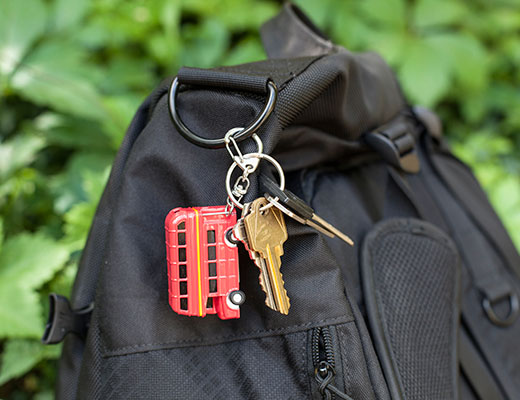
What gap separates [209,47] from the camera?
1.37 meters

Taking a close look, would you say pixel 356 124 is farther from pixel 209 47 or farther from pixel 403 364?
pixel 209 47

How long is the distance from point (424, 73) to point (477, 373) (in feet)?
3.98

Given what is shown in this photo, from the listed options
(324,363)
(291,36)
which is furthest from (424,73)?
(324,363)

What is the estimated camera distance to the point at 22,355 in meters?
0.72

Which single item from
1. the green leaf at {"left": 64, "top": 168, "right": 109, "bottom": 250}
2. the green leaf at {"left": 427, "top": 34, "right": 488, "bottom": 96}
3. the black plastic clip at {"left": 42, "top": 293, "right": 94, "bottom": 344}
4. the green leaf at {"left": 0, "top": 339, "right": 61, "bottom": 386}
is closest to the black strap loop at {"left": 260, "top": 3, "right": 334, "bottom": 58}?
the green leaf at {"left": 64, "top": 168, "right": 109, "bottom": 250}

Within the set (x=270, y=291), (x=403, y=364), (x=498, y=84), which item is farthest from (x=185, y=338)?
(x=498, y=84)

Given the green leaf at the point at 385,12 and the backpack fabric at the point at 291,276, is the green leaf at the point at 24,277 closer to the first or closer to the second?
the backpack fabric at the point at 291,276

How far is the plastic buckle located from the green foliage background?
1.60 feet

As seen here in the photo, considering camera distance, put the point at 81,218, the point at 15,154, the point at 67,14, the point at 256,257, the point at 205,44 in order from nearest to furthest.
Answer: the point at 256,257 < the point at 81,218 < the point at 15,154 < the point at 67,14 < the point at 205,44

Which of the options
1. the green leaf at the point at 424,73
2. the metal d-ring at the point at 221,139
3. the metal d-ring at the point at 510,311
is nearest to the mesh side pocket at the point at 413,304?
the metal d-ring at the point at 510,311

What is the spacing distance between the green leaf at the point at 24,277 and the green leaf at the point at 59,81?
0.35 metres

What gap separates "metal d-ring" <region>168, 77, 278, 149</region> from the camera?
1.44ft

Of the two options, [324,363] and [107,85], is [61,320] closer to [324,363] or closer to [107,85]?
[324,363]

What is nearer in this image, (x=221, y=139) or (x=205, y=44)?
(x=221, y=139)
